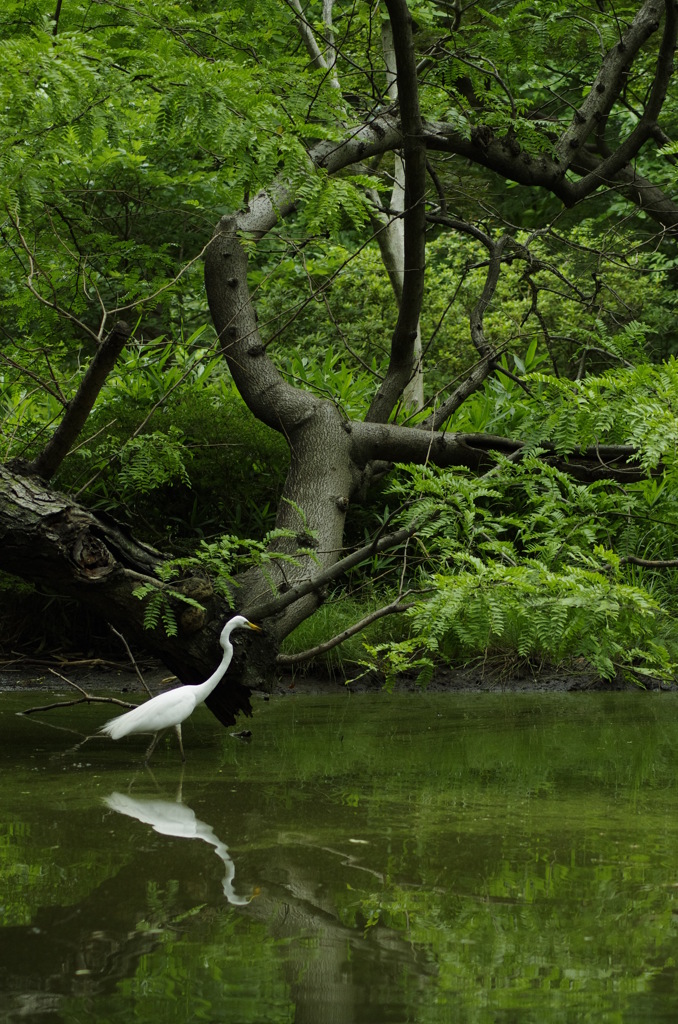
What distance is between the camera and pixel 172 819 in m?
3.45

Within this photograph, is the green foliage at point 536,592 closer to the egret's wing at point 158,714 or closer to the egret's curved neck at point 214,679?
the egret's curved neck at point 214,679

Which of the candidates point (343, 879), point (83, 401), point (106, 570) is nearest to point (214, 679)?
point (106, 570)

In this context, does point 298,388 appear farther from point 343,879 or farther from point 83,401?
point 343,879

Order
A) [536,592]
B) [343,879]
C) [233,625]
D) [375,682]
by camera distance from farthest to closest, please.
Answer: [375,682]
[233,625]
[536,592]
[343,879]

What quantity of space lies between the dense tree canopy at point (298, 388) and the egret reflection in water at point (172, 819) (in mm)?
1092

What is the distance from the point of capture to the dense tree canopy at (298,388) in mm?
4754

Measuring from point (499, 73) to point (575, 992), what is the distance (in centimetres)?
614

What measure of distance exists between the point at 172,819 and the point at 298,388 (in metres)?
4.32

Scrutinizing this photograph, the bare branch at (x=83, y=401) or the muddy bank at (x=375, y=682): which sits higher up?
the bare branch at (x=83, y=401)

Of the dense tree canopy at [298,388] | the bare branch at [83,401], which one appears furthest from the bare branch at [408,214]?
the bare branch at [83,401]

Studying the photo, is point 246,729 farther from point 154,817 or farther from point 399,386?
point 399,386

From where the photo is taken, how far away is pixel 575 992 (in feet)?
6.81

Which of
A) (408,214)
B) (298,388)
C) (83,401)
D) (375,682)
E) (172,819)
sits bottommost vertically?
(172,819)

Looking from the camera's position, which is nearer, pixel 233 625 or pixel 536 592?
pixel 536 592
